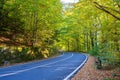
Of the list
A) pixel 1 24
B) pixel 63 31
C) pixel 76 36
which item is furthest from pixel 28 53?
pixel 76 36

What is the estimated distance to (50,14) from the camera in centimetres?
3541

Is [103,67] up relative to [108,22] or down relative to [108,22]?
down

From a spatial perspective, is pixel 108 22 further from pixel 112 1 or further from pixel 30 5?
pixel 30 5

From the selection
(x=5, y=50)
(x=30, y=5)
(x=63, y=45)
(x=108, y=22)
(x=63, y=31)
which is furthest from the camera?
(x=63, y=45)

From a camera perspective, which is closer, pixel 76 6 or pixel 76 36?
pixel 76 6

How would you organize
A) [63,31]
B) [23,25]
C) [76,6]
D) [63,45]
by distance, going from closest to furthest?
[76,6] → [23,25] → [63,31] → [63,45]

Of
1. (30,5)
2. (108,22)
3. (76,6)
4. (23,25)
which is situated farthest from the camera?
(23,25)

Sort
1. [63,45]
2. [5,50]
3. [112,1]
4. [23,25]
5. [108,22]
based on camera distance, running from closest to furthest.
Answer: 1. [112,1]
2. [108,22]
3. [5,50]
4. [23,25]
5. [63,45]

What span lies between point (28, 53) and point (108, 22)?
657 inches

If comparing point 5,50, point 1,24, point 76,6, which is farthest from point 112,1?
point 1,24

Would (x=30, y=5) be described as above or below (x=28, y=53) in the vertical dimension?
above

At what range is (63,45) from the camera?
89562 mm

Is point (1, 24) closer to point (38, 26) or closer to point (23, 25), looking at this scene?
point (23, 25)

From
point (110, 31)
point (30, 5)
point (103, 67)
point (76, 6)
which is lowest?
point (103, 67)
